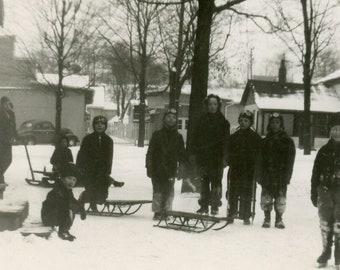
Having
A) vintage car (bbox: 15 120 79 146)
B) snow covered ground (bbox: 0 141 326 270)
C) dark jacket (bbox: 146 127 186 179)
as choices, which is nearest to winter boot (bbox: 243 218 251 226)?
snow covered ground (bbox: 0 141 326 270)

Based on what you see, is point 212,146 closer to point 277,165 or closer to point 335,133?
point 277,165

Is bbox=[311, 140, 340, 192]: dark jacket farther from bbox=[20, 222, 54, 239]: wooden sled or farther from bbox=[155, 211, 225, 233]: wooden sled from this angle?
bbox=[20, 222, 54, 239]: wooden sled

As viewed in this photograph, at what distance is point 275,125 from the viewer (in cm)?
907

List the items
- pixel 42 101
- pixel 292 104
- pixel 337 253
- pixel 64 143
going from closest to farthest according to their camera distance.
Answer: pixel 337 253
pixel 64 143
pixel 42 101
pixel 292 104

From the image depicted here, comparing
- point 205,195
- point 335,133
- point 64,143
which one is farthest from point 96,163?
point 335,133

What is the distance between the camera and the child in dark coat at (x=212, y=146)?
971cm

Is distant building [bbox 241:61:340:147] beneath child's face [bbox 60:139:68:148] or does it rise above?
above

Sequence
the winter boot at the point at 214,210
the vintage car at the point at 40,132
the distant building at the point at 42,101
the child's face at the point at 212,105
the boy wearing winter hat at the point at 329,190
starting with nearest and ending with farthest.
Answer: the boy wearing winter hat at the point at 329,190 < the child's face at the point at 212,105 < the winter boot at the point at 214,210 < the vintage car at the point at 40,132 < the distant building at the point at 42,101

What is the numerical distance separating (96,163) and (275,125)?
2.93 metres

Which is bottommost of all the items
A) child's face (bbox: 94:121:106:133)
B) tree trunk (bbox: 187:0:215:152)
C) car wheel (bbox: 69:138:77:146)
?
car wheel (bbox: 69:138:77:146)

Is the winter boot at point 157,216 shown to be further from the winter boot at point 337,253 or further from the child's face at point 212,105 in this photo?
the winter boot at point 337,253

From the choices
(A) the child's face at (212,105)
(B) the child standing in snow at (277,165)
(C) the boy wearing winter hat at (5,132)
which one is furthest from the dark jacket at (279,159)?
(C) the boy wearing winter hat at (5,132)

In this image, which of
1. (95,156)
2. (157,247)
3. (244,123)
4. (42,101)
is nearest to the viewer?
(157,247)

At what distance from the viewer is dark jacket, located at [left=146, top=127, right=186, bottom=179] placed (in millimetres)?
9430
